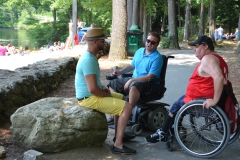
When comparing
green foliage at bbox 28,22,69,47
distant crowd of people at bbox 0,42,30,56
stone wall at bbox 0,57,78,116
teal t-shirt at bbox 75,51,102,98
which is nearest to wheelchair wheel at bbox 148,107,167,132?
teal t-shirt at bbox 75,51,102,98

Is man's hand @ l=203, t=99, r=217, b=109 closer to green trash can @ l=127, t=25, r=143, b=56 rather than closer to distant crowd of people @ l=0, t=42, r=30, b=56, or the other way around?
green trash can @ l=127, t=25, r=143, b=56

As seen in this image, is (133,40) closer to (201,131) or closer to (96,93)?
(201,131)

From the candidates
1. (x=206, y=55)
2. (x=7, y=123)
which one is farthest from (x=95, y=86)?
(x=7, y=123)

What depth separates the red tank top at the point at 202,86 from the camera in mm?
4242

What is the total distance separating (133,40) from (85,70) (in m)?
10.7

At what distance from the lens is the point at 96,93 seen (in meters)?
4.29

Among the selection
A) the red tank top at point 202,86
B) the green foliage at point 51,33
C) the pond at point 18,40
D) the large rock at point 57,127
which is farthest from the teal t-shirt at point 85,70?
the green foliage at point 51,33

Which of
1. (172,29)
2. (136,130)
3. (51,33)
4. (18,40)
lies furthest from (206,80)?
(18,40)

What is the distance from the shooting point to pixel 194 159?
4289 millimetres

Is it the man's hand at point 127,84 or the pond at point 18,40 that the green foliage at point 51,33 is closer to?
the pond at point 18,40

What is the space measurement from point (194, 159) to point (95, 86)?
4.94 feet

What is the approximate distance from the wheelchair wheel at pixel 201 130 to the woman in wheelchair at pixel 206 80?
12 centimetres

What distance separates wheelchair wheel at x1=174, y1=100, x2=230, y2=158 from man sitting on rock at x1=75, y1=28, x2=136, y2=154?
675 millimetres

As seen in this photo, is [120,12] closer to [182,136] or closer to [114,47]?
[114,47]
